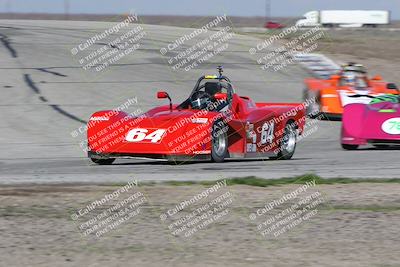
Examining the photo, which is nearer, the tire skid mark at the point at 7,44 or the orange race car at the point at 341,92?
the orange race car at the point at 341,92

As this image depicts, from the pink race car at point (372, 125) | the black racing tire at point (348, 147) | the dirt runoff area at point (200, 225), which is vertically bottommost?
the black racing tire at point (348, 147)

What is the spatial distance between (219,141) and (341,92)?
33.2ft

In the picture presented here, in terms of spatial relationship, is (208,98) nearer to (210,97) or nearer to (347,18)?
(210,97)

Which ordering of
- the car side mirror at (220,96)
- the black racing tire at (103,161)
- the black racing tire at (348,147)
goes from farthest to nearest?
the black racing tire at (348,147) < the car side mirror at (220,96) < the black racing tire at (103,161)

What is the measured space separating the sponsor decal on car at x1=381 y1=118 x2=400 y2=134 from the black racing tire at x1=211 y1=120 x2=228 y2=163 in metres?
3.90

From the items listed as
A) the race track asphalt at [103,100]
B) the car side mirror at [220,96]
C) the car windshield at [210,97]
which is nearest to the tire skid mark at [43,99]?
the race track asphalt at [103,100]

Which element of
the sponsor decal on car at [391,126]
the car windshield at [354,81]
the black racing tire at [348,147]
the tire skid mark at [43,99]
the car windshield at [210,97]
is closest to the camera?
the car windshield at [210,97]

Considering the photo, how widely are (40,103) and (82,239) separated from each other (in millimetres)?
17809

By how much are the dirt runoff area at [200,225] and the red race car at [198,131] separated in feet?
9.47

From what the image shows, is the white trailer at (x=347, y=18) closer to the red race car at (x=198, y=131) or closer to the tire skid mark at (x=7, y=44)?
the tire skid mark at (x=7, y=44)

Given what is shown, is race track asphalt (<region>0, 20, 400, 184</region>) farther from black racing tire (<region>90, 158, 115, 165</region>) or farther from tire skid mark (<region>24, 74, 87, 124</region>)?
black racing tire (<region>90, 158, 115, 165</region>)

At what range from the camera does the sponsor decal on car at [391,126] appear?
17312 millimetres

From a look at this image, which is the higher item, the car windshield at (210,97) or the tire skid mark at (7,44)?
the car windshield at (210,97)

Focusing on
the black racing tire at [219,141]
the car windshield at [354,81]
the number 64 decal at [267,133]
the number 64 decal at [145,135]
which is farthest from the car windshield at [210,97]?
the car windshield at [354,81]
